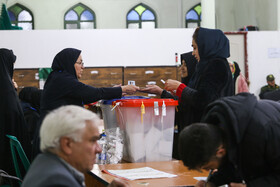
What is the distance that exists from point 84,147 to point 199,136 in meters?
0.52

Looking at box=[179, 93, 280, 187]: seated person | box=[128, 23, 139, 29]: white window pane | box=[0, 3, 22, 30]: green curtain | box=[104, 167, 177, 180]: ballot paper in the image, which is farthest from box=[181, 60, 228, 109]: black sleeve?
box=[128, 23, 139, 29]: white window pane

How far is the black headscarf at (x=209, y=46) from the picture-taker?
3.13 m

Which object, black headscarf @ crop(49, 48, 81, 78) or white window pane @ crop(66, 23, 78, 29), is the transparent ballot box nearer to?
black headscarf @ crop(49, 48, 81, 78)

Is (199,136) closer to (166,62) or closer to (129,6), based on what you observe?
(166,62)

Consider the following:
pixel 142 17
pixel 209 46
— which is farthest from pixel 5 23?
pixel 209 46

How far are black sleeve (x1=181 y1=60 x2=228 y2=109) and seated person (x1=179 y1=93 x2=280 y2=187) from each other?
1.03 m

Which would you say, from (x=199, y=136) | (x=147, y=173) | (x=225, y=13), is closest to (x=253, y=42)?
(x=225, y=13)

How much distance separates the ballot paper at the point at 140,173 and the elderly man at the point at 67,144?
0.95m

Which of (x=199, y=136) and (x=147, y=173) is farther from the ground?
(x=199, y=136)

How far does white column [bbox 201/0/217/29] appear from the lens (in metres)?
11.3

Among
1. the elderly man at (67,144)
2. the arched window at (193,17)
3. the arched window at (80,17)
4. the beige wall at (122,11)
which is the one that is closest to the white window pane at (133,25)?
the beige wall at (122,11)

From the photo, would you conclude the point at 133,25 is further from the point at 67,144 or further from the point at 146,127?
the point at 67,144

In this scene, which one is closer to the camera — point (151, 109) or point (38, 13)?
point (151, 109)

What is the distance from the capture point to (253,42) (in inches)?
451
